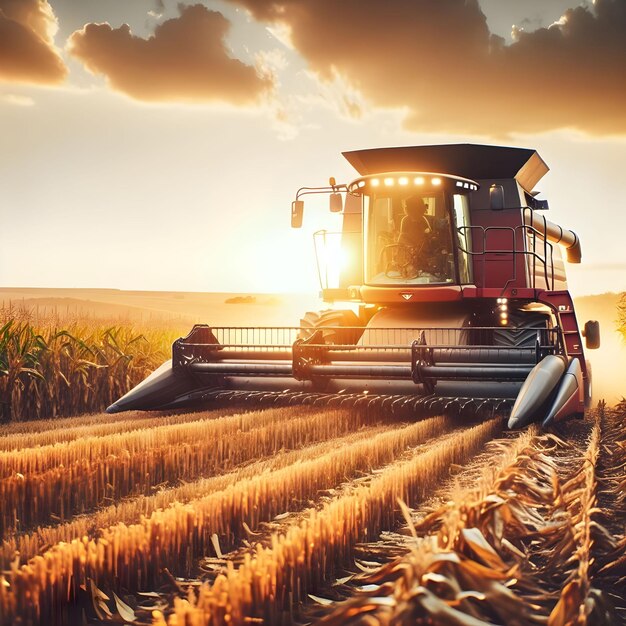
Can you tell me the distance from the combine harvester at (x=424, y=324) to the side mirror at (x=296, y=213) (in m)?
0.02

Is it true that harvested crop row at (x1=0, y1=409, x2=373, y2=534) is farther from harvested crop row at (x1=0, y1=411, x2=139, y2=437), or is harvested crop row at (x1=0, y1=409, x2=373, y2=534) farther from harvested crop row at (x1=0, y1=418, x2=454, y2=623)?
harvested crop row at (x1=0, y1=411, x2=139, y2=437)

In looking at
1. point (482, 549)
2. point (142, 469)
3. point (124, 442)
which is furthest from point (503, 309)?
point (482, 549)

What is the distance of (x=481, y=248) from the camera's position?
31.1ft

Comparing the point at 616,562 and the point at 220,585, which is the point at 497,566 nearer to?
the point at 616,562

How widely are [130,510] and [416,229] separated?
5672 mm

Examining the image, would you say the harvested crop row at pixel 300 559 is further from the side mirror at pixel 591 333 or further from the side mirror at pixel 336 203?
the side mirror at pixel 591 333

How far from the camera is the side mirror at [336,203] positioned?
935 centimetres

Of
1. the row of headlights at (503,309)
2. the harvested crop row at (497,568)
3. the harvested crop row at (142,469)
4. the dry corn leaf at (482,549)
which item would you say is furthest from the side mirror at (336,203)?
the dry corn leaf at (482,549)

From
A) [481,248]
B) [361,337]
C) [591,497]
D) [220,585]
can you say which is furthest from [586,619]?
[481,248]

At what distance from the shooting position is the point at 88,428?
7.33 m

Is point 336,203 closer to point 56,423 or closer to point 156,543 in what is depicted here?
point 56,423

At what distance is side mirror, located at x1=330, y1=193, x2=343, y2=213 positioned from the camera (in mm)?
9348

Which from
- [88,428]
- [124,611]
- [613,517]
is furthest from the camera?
[88,428]

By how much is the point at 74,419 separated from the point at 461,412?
415 cm
